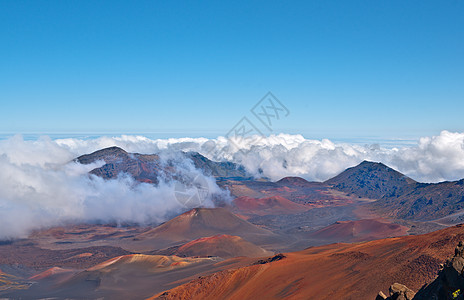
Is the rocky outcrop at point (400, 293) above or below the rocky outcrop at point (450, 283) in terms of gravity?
below

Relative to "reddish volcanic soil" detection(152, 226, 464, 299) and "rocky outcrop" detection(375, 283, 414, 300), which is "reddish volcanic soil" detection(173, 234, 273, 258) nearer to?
"reddish volcanic soil" detection(152, 226, 464, 299)

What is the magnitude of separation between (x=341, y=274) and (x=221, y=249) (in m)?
70.3

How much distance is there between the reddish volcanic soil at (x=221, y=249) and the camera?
4311 inches

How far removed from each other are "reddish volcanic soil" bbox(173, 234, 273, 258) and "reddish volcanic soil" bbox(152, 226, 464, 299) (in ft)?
172

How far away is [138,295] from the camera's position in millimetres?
69000

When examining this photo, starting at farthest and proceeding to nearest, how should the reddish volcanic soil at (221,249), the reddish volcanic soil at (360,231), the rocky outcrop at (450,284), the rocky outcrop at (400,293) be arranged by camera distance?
the reddish volcanic soil at (360,231) < the reddish volcanic soil at (221,249) < the rocky outcrop at (400,293) < the rocky outcrop at (450,284)

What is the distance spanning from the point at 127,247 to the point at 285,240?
63906 mm

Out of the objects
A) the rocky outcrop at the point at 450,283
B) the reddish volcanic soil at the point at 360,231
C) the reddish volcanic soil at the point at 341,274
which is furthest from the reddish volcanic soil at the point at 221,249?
the rocky outcrop at the point at 450,283

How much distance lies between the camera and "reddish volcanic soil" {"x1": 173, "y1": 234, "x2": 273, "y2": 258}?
109500mm

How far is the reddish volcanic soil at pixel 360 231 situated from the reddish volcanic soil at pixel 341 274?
287 feet

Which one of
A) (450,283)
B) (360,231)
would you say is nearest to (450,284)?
(450,283)

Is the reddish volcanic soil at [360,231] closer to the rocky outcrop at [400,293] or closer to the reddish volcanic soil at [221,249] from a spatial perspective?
the reddish volcanic soil at [221,249]

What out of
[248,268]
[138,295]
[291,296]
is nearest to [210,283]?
[248,268]

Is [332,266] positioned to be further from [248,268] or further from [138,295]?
[138,295]
